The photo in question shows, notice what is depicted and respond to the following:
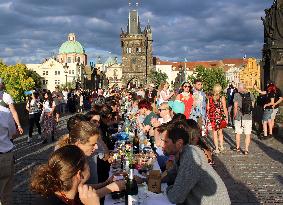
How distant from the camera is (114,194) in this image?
15.6 feet

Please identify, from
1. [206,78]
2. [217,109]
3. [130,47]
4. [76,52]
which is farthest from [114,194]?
[76,52]

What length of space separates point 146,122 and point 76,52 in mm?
144996

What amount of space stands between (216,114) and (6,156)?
285 inches

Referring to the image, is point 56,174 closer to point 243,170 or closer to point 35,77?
point 243,170

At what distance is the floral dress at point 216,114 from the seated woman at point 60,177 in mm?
9014

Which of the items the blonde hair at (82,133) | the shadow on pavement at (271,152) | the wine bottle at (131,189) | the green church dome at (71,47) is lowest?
the shadow on pavement at (271,152)

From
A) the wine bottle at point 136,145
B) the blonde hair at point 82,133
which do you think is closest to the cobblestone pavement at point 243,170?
the wine bottle at point 136,145

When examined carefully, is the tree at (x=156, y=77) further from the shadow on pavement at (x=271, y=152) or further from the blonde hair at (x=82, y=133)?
the blonde hair at (x=82, y=133)

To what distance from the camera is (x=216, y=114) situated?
12219 mm

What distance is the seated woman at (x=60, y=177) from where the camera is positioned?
3.27m

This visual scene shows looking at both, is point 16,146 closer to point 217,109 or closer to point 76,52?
point 217,109

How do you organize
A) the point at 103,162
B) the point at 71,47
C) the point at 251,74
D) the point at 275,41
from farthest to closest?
the point at 71,47, the point at 251,74, the point at 275,41, the point at 103,162

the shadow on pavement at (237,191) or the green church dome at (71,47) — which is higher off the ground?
the green church dome at (71,47)

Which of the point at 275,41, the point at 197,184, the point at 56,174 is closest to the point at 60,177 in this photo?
the point at 56,174
